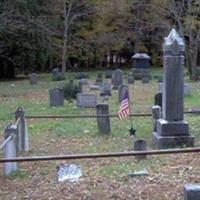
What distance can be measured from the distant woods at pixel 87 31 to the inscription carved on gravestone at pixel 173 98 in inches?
743

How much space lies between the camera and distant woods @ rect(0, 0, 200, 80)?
31.5 meters

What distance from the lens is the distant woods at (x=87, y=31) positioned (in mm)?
31547

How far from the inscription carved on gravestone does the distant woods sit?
1887cm

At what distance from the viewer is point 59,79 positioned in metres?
32.5

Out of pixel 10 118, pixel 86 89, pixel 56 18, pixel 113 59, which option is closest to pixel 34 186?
pixel 10 118

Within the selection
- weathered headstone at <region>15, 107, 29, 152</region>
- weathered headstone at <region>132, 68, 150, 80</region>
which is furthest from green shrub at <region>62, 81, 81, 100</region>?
weathered headstone at <region>132, 68, 150, 80</region>

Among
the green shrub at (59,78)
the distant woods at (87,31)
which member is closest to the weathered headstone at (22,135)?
the distant woods at (87,31)

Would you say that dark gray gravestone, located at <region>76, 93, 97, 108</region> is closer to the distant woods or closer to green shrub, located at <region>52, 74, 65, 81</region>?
the distant woods

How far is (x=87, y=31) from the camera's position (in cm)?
4366

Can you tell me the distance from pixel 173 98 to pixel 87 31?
33.6 m

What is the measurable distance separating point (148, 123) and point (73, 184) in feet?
21.6

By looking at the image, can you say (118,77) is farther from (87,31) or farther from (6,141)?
(6,141)

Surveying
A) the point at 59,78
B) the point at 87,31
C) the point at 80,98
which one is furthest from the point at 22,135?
the point at 87,31

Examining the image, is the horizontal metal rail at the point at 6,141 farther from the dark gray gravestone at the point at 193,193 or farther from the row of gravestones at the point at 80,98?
the row of gravestones at the point at 80,98
